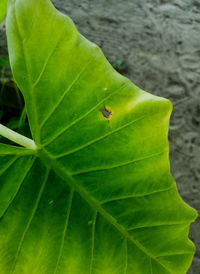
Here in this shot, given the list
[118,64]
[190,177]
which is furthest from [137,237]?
[118,64]

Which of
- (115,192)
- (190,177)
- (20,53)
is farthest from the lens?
(190,177)

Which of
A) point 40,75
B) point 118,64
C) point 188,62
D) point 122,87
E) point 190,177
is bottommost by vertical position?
point 190,177

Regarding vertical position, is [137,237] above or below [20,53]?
below

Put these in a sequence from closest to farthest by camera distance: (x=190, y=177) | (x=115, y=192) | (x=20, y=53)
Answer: (x=20, y=53)
(x=115, y=192)
(x=190, y=177)

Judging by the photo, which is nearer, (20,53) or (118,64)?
(20,53)

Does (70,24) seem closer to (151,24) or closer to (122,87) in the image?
(122,87)

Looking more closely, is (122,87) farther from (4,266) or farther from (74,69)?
(4,266)

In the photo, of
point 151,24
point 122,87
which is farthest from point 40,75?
point 151,24
